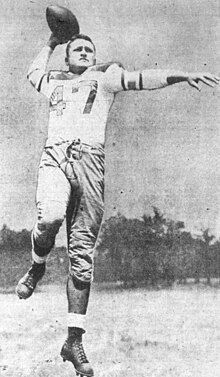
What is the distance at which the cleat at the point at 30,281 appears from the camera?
12.9ft

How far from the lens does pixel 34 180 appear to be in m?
4.04

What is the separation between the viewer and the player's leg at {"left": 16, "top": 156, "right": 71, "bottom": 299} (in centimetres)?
385

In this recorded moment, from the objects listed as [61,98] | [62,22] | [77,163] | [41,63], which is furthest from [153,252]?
[62,22]

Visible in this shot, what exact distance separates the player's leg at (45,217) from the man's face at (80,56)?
638 millimetres

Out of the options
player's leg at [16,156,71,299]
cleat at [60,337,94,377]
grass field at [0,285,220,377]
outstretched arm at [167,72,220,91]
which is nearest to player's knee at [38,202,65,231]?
player's leg at [16,156,71,299]

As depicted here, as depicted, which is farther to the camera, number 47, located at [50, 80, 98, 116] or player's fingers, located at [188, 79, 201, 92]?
number 47, located at [50, 80, 98, 116]

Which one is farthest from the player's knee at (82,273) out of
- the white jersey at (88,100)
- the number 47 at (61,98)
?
the number 47 at (61,98)

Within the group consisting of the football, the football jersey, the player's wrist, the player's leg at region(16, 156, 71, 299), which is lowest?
the player's leg at region(16, 156, 71, 299)

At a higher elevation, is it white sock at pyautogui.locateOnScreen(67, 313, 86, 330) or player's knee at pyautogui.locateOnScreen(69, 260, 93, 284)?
player's knee at pyautogui.locateOnScreen(69, 260, 93, 284)

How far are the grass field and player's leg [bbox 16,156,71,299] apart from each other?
0.30ft

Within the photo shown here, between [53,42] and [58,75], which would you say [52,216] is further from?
[53,42]

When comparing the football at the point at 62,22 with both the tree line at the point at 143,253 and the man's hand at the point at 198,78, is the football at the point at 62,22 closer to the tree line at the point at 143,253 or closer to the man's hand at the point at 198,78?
the man's hand at the point at 198,78

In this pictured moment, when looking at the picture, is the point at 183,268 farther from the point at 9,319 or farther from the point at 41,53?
the point at 41,53

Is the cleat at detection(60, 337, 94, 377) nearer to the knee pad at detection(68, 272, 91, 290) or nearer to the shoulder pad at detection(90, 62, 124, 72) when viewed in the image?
the knee pad at detection(68, 272, 91, 290)
